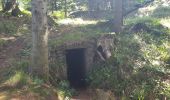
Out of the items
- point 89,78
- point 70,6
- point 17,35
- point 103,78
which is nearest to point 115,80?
point 103,78

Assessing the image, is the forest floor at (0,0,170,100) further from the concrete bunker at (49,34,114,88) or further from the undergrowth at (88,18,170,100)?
the undergrowth at (88,18,170,100)

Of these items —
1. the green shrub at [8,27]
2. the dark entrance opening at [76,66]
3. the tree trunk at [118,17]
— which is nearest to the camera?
the dark entrance opening at [76,66]

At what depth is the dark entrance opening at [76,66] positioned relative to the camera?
1653cm

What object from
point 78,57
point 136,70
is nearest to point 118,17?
point 78,57

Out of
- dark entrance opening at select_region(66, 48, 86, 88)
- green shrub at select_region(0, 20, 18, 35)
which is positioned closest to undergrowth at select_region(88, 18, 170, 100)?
dark entrance opening at select_region(66, 48, 86, 88)

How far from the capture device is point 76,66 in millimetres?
17266

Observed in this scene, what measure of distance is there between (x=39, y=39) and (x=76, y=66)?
22.0 feet

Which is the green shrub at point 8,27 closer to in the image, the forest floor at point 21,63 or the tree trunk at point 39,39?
the forest floor at point 21,63

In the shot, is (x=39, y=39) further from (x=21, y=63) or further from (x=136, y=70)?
(x=136, y=70)

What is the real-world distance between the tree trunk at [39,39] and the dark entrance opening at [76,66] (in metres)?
5.19

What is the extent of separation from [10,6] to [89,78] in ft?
28.0

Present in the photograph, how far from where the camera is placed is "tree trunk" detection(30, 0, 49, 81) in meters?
10.5

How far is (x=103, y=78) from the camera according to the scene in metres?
14.0

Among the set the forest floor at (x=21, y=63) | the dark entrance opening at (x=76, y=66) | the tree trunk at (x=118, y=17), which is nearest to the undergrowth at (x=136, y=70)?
the forest floor at (x=21, y=63)
